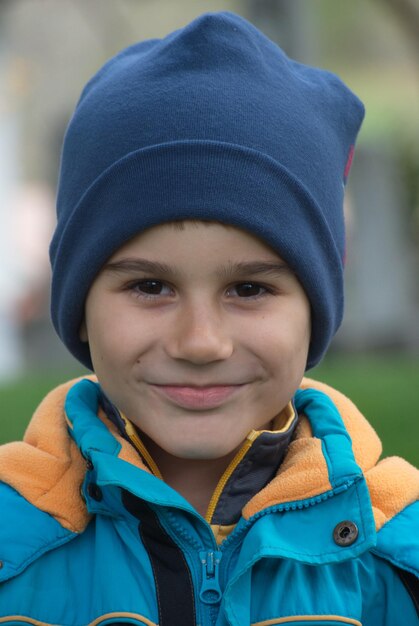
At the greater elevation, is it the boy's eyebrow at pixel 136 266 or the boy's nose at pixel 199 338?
the boy's eyebrow at pixel 136 266

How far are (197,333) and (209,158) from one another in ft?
1.08

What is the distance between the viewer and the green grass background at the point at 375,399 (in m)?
5.08

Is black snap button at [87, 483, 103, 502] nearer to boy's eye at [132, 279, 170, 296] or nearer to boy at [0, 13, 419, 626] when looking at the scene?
boy at [0, 13, 419, 626]

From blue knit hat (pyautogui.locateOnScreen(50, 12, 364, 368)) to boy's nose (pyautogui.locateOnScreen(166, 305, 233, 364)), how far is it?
179mm

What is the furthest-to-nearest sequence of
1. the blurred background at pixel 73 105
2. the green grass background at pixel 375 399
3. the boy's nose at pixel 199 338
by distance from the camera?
the blurred background at pixel 73 105 → the green grass background at pixel 375 399 → the boy's nose at pixel 199 338

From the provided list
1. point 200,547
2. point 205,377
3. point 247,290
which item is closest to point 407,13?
point 247,290

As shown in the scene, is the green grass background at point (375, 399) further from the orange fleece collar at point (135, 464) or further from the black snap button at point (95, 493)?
the black snap button at point (95, 493)

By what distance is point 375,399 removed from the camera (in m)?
6.23

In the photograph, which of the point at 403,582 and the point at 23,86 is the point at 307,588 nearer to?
the point at 403,582

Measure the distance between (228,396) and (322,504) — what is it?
27 cm

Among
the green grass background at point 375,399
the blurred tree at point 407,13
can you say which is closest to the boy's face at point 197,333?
the green grass background at point 375,399

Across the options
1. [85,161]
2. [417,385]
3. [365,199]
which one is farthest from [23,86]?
[85,161]

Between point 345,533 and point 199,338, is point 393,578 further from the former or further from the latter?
point 199,338

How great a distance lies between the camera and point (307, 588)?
6.87 feet
